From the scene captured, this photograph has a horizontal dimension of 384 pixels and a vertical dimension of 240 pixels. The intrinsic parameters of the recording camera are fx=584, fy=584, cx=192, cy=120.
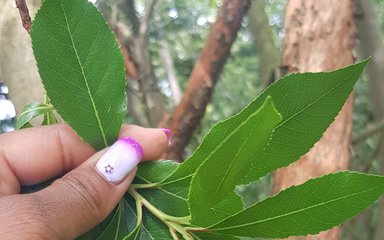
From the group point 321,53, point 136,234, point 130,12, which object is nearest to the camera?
point 136,234

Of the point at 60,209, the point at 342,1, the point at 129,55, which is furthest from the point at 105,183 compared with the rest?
the point at 129,55

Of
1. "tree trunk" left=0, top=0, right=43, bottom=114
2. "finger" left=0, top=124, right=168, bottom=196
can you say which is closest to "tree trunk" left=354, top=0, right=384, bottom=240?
"tree trunk" left=0, top=0, right=43, bottom=114

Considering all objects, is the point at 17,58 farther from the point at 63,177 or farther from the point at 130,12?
the point at 130,12

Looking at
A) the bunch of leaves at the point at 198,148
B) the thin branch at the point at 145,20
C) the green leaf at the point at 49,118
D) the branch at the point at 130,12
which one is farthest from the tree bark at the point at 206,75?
the bunch of leaves at the point at 198,148

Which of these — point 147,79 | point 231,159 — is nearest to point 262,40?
point 147,79

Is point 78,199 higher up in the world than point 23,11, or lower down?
lower down

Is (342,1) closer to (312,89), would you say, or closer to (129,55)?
(129,55)

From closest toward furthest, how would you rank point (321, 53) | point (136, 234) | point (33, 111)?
point (136, 234) → point (33, 111) → point (321, 53)
